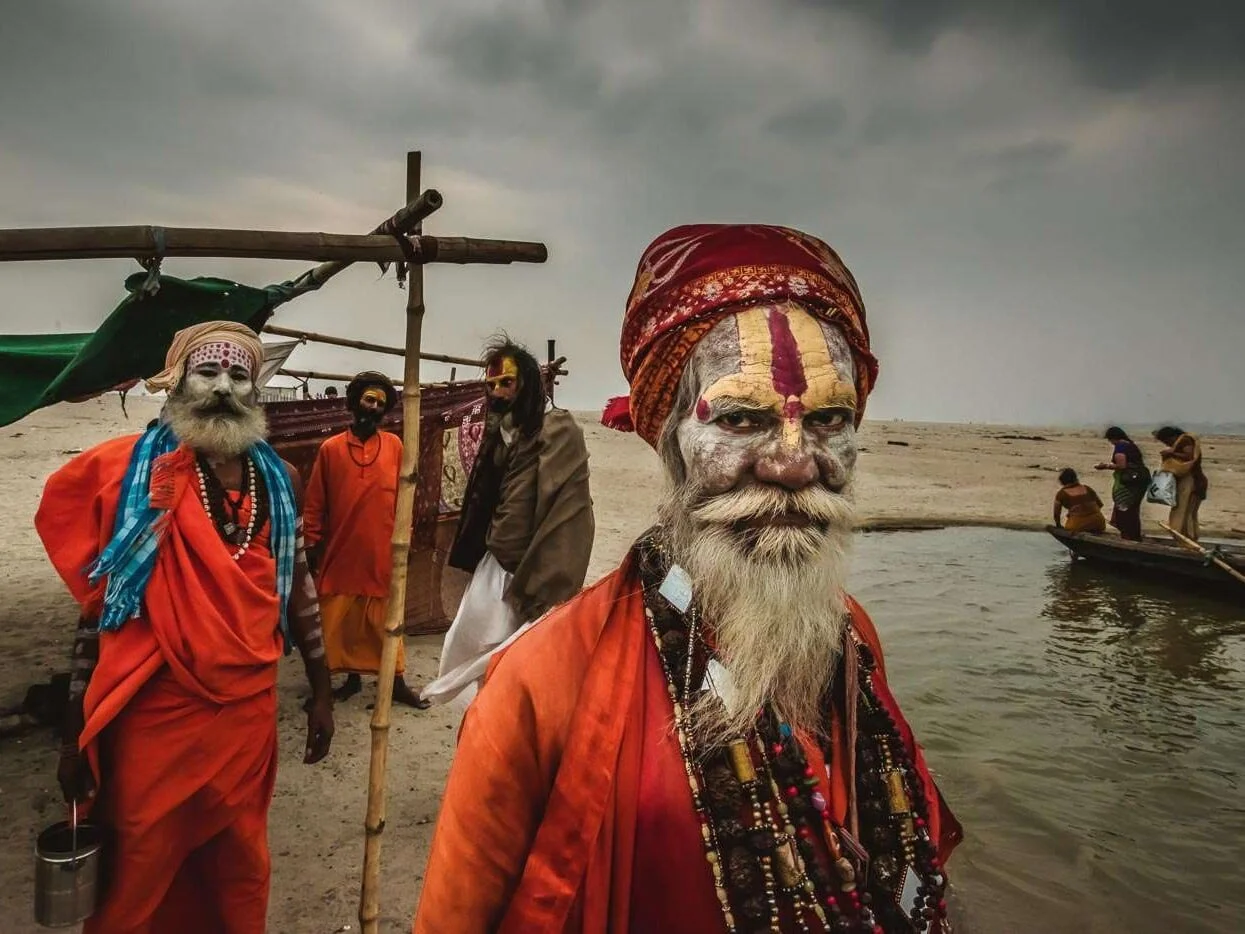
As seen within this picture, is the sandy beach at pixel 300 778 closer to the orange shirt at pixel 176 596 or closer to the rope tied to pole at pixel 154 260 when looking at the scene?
the orange shirt at pixel 176 596

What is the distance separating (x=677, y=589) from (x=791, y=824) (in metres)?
0.45

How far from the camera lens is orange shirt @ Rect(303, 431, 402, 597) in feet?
17.2

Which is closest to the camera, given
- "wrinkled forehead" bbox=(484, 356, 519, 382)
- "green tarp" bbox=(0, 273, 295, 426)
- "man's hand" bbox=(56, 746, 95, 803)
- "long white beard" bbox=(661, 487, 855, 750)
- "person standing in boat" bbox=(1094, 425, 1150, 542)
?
"long white beard" bbox=(661, 487, 855, 750)

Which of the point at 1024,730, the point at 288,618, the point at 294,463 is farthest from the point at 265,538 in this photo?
the point at 1024,730

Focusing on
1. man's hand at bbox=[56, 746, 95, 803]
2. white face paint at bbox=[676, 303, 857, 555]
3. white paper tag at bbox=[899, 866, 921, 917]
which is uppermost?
white face paint at bbox=[676, 303, 857, 555]

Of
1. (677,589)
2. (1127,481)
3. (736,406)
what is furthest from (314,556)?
(1127,481)

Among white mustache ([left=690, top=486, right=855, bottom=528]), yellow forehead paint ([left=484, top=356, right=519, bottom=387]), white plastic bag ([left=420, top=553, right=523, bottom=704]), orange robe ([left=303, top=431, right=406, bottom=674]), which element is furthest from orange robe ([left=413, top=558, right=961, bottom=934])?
orange robe ([left=303, top=431, right=406, bottom=674])

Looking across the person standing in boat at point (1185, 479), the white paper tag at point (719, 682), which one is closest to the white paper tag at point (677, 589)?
the white paper tag at point (719, 682)

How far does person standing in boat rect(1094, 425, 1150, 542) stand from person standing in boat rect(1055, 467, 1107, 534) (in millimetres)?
321

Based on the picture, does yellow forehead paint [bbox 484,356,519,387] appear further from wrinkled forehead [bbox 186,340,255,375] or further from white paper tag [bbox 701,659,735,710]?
white paper tag [bbox 701,659,735,710]

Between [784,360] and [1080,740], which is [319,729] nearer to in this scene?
[784,360]

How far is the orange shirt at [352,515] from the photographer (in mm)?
5234

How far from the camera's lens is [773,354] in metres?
1.43

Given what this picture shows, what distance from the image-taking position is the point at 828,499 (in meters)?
1.41
